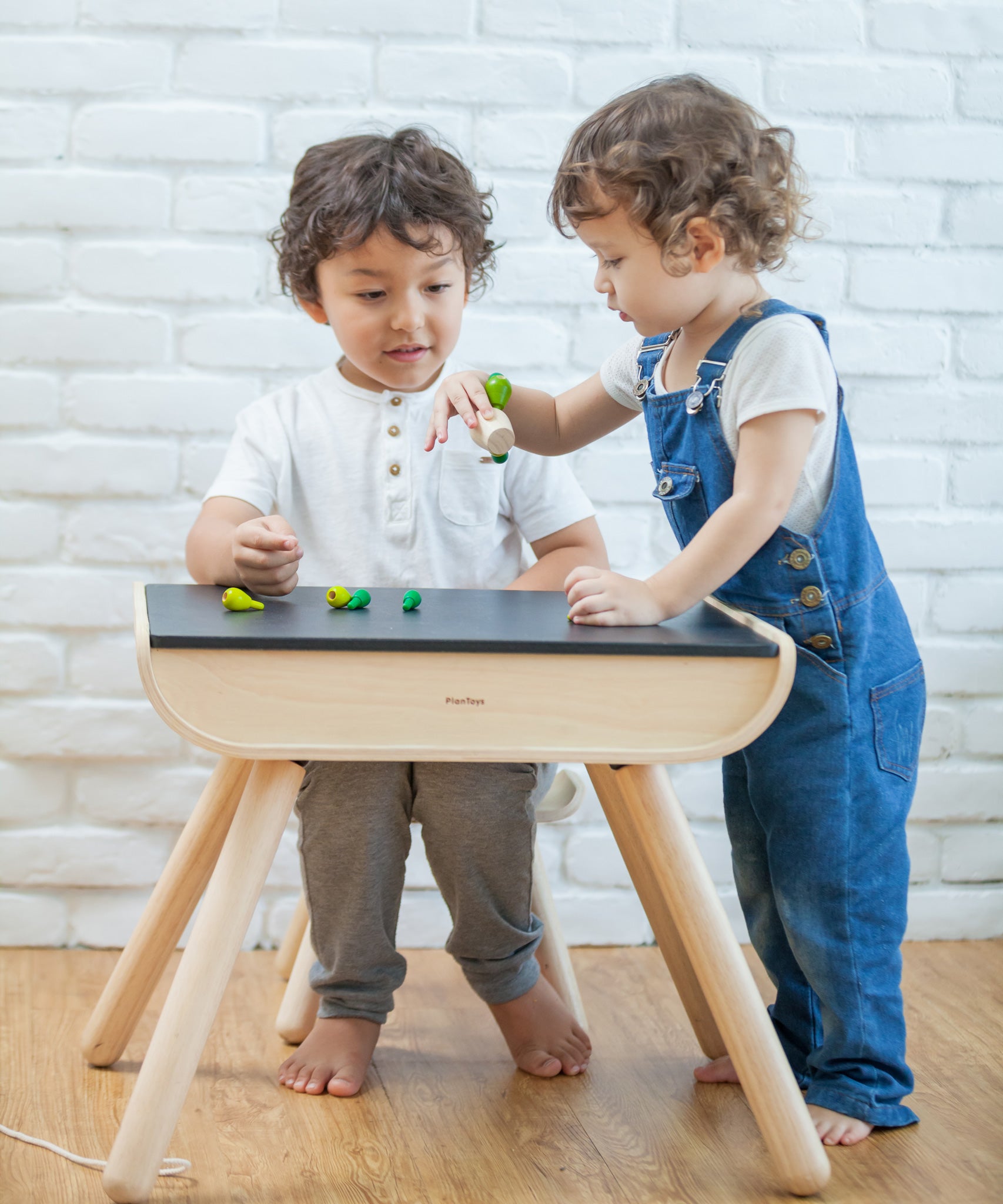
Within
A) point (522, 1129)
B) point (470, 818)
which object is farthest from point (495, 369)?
point (522, 1129)

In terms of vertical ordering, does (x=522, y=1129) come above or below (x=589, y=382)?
below

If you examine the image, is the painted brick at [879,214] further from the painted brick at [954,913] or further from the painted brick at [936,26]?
the painted brick at [954,913]

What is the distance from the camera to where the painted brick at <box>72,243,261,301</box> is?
129 centimetres

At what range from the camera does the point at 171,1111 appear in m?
0.85

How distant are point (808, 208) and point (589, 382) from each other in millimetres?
399

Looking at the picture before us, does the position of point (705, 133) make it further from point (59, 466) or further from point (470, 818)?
point (59, 466)

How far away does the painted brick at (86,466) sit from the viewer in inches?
51.6

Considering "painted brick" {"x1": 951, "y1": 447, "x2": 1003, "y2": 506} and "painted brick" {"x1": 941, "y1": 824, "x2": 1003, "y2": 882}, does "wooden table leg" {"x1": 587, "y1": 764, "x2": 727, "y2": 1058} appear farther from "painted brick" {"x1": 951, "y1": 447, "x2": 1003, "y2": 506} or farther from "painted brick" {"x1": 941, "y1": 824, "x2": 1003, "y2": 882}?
"painted brick" {"x1": 951, "y1": 447, "x2": 1003, "y2": 506}

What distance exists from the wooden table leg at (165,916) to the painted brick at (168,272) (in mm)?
557

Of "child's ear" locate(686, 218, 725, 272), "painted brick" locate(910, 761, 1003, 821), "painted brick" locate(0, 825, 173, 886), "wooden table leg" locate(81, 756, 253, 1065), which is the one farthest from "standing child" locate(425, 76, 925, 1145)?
"painted brick" locate(0, 825, 173, 886)

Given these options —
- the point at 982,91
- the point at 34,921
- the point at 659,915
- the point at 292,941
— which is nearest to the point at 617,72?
the point at 982,91

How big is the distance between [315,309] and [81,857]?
0.66m

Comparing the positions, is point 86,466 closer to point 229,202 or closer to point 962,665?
point 229,202

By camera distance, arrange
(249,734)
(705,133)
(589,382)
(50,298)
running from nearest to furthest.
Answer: (249,734) → (705,133) → (589,382) → (50,298)
